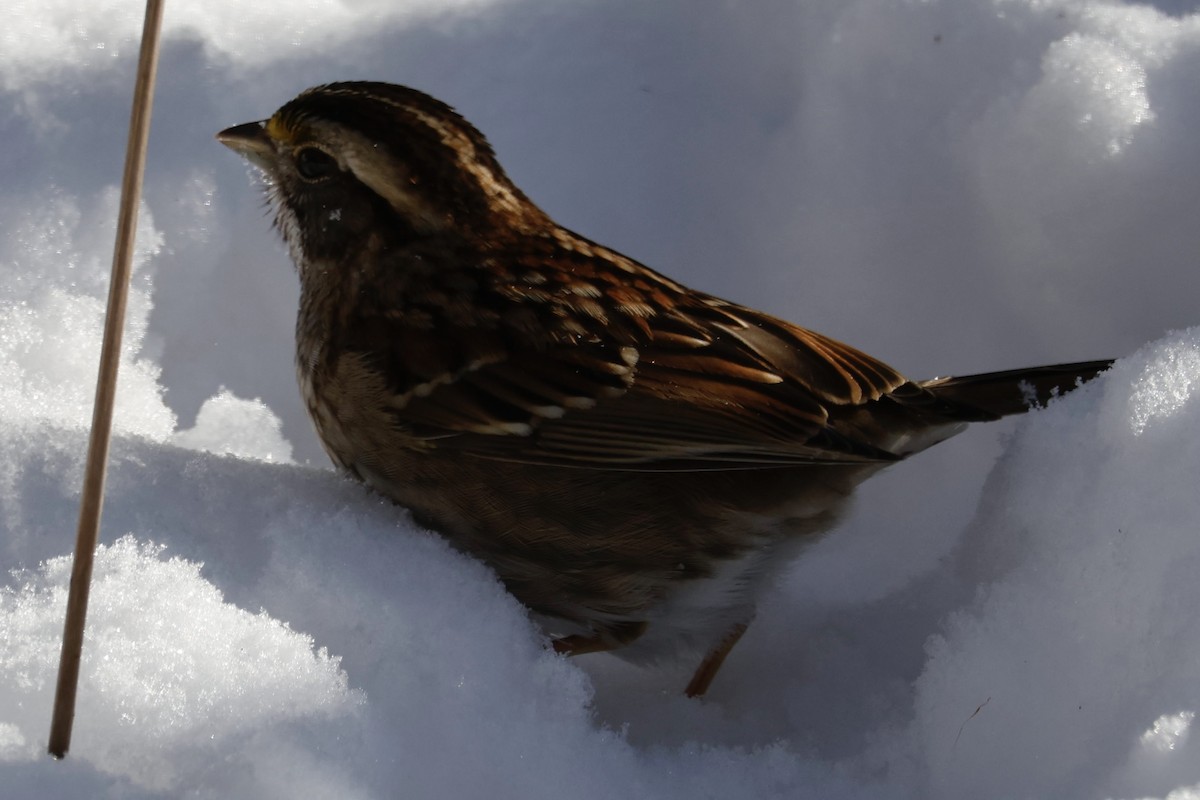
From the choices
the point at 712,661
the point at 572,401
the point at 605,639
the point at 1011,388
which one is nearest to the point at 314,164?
the point at 572,401

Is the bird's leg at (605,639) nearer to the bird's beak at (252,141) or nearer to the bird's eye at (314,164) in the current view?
the bird's eye at (314,164)

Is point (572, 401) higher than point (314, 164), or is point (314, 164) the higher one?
point (314, 164)

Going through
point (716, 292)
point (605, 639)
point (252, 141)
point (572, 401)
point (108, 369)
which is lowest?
point (605, 639)

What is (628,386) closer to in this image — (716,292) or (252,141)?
(716,292)

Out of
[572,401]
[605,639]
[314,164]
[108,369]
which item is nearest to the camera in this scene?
[108,369]

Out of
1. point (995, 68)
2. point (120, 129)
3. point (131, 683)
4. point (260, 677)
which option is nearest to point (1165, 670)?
point (260, 677)

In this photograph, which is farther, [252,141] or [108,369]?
[252,141]

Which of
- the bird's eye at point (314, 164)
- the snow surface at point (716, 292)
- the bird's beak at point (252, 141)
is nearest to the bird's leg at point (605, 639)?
the snow surface at point (716, 292)
